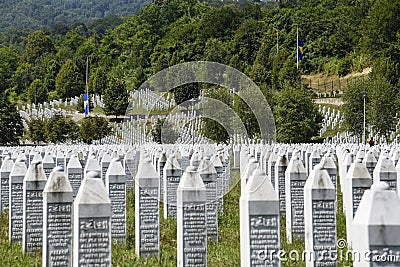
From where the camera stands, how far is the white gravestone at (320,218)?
9508 mm

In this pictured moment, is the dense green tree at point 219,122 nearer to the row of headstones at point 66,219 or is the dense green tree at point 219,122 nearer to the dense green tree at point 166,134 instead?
the dense green tree at point 166,134

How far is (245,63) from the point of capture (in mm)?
85500

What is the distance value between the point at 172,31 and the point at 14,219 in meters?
105

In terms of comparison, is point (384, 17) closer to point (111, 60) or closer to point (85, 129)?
point (85, 129)

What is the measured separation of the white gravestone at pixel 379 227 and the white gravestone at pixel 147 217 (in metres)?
5.82

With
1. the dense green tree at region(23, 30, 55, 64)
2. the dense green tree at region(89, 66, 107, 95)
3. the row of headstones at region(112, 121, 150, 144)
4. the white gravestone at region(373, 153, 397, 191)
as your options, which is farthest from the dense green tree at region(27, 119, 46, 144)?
the dense green tree at region(23, 30, 55, 64)

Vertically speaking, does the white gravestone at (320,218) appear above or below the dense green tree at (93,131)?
below

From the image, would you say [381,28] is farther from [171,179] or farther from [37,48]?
[37,48]

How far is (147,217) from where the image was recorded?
11.7 m

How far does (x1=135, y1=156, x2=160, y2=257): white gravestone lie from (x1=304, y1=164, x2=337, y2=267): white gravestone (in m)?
2.85

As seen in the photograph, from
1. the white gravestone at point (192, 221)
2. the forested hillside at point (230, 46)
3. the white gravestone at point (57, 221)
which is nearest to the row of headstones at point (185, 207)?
the white gravestone at point (192, 221)

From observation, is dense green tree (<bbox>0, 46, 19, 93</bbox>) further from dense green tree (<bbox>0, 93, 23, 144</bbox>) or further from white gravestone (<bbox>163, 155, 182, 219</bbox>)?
white gravestone (<bbox>163, 155, 182, 219</bbox>)

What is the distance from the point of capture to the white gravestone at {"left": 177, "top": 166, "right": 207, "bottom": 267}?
980cm

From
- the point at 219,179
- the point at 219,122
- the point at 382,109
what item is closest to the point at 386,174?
the point at 219,179
